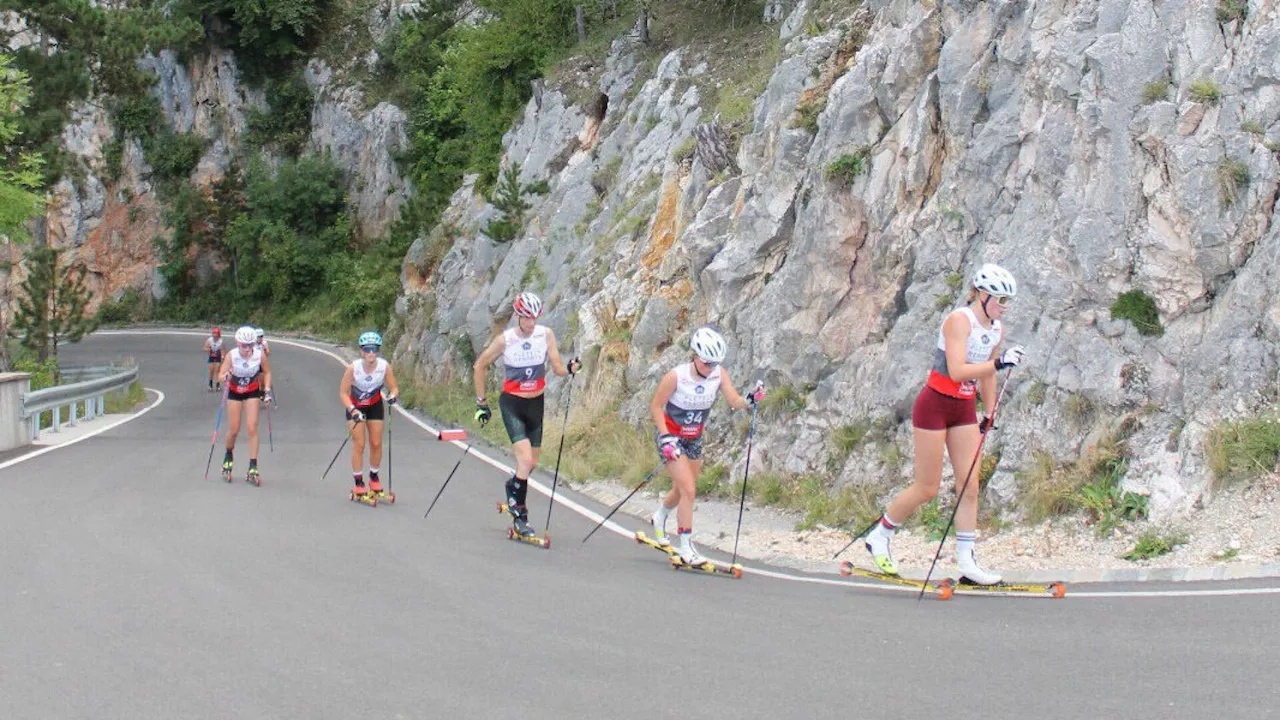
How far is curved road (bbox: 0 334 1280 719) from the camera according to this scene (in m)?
5.58

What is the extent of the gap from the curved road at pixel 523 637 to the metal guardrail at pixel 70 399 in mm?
6820

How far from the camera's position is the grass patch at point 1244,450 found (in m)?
8.43

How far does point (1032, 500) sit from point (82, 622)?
274 inches

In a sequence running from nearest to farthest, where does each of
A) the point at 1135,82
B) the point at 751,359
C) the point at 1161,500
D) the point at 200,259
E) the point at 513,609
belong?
the point at 513,609, the point at 1161,500, the point at 1135,82, the point at 751,359, the point at 200,259

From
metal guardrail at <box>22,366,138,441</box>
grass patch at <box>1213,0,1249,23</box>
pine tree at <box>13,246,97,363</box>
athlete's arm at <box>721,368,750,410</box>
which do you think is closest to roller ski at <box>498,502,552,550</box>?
athlete's arm at <box>721,368,750,410</box>

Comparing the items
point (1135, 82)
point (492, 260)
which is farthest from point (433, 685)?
point (492, 260)

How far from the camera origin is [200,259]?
5347 cm

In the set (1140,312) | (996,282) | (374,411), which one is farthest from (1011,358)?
(374,411)

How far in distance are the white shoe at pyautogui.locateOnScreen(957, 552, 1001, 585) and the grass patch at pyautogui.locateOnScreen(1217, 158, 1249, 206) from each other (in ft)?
13.8

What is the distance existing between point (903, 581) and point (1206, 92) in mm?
5487

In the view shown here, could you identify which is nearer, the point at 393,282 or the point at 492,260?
the point at 492,260

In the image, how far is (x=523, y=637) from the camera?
6828 mm

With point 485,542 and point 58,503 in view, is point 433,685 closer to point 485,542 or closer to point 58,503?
point 485,542

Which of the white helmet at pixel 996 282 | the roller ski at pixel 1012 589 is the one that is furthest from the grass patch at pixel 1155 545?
the white helmet at pixel 996 282
